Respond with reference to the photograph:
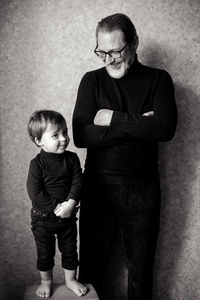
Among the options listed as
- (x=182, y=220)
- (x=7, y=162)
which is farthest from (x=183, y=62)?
(x=7, y=162)

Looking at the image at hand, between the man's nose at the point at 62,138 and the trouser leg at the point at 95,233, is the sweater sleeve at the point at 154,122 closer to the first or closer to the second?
the man's nose at the point at 62,138

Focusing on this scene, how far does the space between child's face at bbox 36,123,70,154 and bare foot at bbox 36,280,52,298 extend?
28.8 inches

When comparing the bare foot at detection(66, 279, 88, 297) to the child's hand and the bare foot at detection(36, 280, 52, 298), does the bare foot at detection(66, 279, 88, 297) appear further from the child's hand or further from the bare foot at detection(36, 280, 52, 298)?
the child's hand

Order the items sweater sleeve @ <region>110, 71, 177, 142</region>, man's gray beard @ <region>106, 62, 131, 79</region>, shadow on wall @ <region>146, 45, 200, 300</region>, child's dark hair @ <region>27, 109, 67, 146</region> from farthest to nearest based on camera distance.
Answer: shadow on wall @ <region>146, 45, 200, 300</region> → man's gray beard @ <region>106, 62, 131, 79</region> → sweater sleeve @ <region>110, 71, 177, 142</region> → child's dark hair @ <region>27, 109, 67, 146</region>

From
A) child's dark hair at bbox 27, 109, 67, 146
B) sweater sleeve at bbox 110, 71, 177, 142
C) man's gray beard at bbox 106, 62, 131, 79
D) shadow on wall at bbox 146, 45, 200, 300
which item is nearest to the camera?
child's dark hair at bbox 27, 109, 67, 146

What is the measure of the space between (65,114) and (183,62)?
2.87ft

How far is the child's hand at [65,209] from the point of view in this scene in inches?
66.8

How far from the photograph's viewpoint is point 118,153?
189cm

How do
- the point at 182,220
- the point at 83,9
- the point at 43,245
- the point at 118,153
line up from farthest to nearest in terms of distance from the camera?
the point at 182,220 < the point at 83,9 < the point at 118,153 < the point at 43,245

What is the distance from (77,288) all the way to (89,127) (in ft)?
2.87

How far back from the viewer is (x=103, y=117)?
182 cm

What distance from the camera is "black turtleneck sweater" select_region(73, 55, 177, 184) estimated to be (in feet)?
5.90

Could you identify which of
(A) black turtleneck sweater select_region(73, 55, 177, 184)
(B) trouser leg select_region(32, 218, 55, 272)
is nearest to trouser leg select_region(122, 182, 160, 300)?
(A) black turtleneck sweater select_region(73, 55, 177, 184)

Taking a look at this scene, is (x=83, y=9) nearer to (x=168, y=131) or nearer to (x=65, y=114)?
(x=65, y=114)
